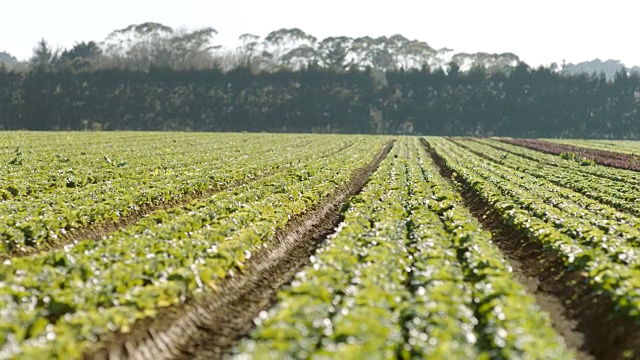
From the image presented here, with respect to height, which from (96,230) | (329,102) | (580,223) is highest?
(329,102)

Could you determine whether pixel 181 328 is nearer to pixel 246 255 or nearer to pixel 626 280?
pixel 246 255

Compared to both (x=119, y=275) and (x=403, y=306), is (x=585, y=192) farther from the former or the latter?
(x=119, y=275)

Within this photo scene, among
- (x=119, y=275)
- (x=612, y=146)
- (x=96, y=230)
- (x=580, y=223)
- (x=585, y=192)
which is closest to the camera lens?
(x=119, y=275)

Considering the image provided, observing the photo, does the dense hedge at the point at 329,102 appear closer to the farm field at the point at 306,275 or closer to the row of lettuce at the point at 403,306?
the farm field at the point at 306,275

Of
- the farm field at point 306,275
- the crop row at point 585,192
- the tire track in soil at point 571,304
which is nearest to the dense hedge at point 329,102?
the crop row at point 585,192

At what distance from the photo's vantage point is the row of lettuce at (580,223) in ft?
29.4

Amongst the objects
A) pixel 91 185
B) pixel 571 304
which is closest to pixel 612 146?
pixel 91 185

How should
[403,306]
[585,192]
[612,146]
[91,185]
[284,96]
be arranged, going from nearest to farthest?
[403,306] → [91,185] → [585,192] → [612,146] → [284,96]

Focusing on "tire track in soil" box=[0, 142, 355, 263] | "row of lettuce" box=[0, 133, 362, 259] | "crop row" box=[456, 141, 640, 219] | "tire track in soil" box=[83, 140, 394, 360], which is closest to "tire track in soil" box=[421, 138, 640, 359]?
"crop row" box=[456, 141, 640, 219]

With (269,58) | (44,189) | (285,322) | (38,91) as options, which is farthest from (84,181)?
(269,58)

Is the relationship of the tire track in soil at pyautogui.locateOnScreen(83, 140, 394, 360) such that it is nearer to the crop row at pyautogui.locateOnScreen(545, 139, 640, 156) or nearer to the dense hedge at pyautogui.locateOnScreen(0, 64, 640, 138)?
the crop row at pyautogui.locateOnScreen(545, 139, 640, 156)

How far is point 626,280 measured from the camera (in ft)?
28.3

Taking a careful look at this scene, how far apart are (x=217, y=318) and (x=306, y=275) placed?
146 centimetres

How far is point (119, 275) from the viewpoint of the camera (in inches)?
308
